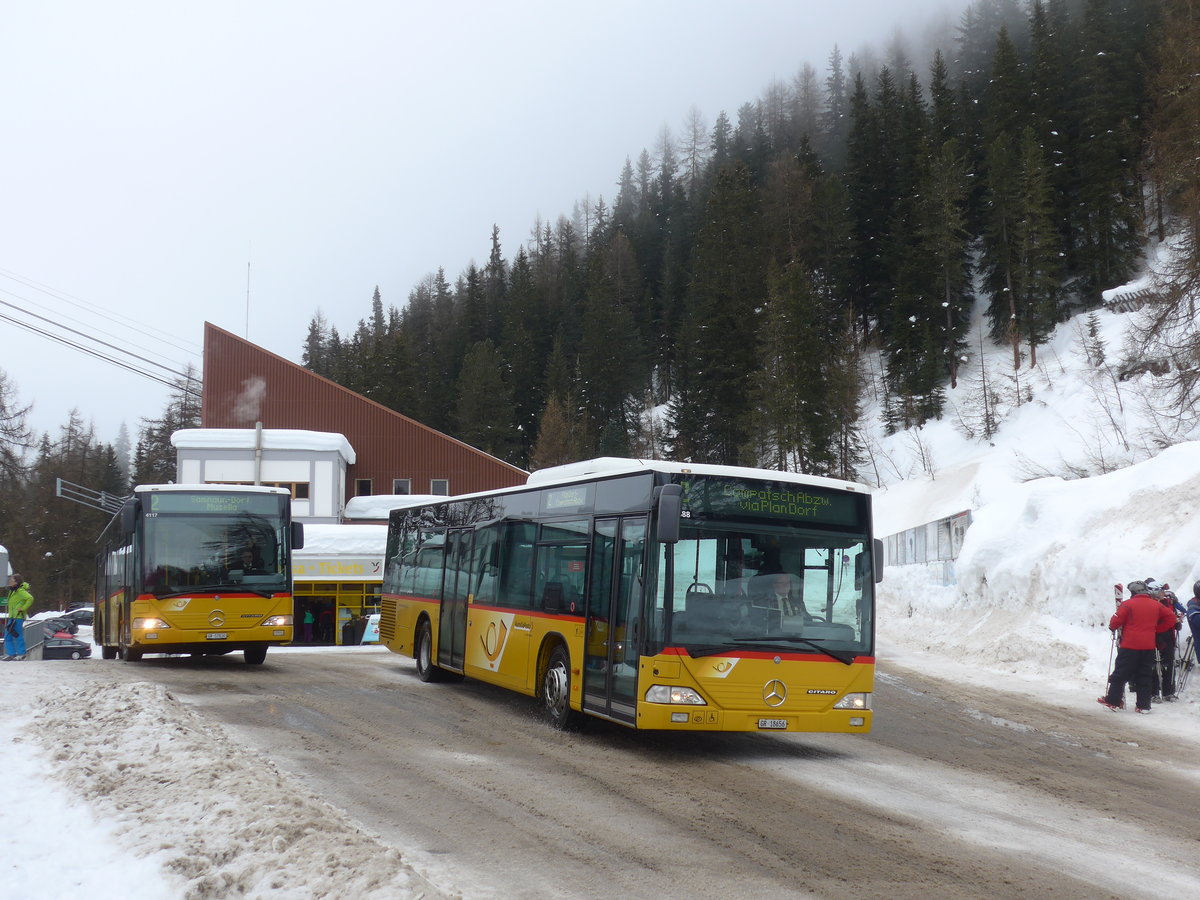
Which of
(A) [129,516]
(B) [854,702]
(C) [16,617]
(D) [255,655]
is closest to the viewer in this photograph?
(B) [854,702]

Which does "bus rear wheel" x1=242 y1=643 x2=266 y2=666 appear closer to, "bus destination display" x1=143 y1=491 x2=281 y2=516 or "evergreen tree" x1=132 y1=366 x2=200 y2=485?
"bus destination display" x1=143 y1=491 x2=281 y2=516

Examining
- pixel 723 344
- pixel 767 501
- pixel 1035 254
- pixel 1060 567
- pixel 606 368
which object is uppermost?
pixel 1035 254

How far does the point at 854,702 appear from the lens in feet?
33.1

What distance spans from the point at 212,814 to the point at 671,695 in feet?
14.2

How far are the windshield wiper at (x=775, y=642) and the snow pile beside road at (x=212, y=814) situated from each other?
3.78 m

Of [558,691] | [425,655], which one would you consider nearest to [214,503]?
[425,655]

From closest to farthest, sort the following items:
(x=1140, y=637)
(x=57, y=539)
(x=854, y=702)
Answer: (x=854, y=702), (x=1140, y=637), (x=57, y=539)

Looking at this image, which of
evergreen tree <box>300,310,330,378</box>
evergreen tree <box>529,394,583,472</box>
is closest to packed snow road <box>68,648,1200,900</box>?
evergreen tree <box>529,394,583,472</box>

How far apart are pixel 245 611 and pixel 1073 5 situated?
9424 centimetres

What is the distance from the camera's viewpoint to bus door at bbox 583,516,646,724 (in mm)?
9852

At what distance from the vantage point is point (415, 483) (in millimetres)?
55469

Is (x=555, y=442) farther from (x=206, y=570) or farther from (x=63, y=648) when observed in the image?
(x=206, y=570)

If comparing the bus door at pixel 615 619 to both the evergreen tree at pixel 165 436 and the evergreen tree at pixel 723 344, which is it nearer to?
the evergreen tree at pixel 723 344

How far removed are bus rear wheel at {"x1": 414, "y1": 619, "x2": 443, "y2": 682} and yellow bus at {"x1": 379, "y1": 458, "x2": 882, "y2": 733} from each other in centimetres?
472
